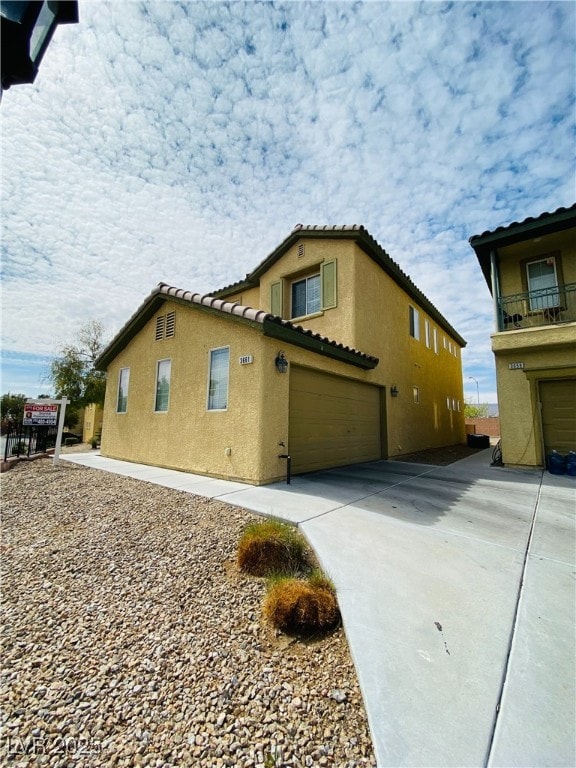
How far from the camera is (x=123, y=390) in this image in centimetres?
1146

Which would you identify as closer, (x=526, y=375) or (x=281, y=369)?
(x=281, y=369)

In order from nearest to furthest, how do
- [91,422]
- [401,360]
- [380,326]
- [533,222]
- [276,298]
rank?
[533,222]
[380,326]
[276,298]
[401,360]
[91,422]

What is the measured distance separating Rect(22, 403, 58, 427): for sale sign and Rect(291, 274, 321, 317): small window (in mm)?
8452

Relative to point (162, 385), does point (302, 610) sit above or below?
below

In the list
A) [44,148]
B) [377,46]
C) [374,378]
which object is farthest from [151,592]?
[374,378]

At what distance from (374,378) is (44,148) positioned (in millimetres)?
9574

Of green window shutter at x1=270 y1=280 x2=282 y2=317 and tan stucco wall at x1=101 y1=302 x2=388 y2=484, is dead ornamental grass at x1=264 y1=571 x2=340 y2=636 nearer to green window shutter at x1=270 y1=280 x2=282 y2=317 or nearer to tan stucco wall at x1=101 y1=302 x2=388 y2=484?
tan stucco wall at x1=101 y1=302 x2=388 y2=484

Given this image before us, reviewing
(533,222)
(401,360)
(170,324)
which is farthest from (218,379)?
(533,222)

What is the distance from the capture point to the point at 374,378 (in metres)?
10.9

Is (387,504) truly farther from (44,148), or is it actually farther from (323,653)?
(44,148)

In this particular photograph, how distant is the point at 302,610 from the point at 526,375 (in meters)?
9.88

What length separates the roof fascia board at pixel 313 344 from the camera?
6.94 meters

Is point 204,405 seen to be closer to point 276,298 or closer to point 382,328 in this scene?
point 276,298

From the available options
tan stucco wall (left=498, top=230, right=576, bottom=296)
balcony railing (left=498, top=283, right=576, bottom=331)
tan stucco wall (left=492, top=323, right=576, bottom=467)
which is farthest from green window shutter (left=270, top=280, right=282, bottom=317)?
tan stucco wall (left=498, top=230, right=576, bottom=296)
